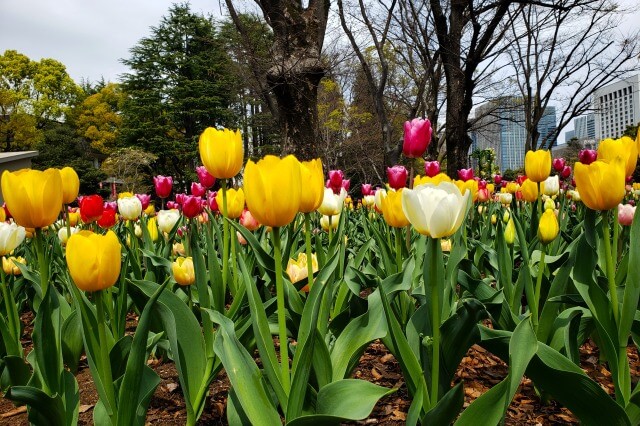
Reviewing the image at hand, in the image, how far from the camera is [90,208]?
7.64ft

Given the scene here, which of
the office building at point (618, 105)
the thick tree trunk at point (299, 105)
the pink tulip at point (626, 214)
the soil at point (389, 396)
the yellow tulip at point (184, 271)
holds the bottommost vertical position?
the soil at point (389, 396)

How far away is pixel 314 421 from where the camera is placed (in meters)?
0.94

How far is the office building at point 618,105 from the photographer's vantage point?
18031mm

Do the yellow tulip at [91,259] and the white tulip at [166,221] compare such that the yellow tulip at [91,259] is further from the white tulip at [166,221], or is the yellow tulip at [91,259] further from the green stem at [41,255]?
the white tulip at [166,221]

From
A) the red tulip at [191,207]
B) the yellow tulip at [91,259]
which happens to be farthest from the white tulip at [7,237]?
the red tulip at [191,207]

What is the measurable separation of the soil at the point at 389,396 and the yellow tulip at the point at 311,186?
73 centimetres

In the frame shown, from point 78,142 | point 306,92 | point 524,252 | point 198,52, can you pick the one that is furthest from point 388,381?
point 78,142

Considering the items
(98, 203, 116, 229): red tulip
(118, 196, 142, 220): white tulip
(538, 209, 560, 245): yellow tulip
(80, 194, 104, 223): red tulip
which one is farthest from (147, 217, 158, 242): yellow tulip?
(538, 209, 560, 245): yellow tulip

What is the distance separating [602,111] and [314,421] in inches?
832

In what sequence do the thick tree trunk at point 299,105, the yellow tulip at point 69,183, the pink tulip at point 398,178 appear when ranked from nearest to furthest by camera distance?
the yellow tulip at point 69,183, the pink tulip at point 398,178, the thick tree trunk at point 299,105

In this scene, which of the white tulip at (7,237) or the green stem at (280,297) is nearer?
the green stem at (280,297)

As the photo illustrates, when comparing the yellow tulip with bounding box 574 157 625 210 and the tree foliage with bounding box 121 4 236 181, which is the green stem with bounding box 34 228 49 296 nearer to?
the yellow tulip with bounding box 574 157 625 210

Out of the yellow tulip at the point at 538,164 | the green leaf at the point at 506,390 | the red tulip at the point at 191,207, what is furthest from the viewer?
the red tulip at the point at 191,207

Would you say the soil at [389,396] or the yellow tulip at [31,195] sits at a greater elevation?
the yellow tulip at [31,195]
